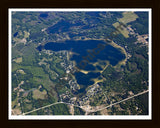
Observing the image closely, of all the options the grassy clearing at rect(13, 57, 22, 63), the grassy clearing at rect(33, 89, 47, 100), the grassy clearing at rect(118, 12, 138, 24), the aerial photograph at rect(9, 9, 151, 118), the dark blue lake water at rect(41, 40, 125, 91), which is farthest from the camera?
the grassy clearing at rect(118, 12, 138, 24)

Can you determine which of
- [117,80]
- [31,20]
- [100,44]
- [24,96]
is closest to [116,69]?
[117,80]

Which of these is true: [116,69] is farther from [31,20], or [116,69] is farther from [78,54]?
[31,20]

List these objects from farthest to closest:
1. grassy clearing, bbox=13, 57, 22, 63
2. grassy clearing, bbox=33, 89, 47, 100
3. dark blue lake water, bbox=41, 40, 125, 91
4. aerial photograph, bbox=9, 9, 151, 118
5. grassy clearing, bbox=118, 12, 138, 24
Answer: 1. grassy clearing, bbox=118, 12, 138, 24
2. grassy clearing, bbox=13, 57, 22, 63
3. dark blue lake water, bbox=41, 40, 125, 91
4. grassy clearing, bbox=33, 89, 47, 100
5. aerial photograph, bbox=9, 9, 151, 118

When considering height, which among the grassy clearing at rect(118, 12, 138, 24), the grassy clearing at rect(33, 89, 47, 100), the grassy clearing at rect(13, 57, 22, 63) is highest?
the grassy clearing at rect(118, 12, 138, 24)

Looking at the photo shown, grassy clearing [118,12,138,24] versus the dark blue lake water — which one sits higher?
grassy clearing [118,12,138,24]

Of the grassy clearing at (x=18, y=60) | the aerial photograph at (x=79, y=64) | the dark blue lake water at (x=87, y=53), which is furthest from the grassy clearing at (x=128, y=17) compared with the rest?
the grassy clearing at (x=18, y=60)

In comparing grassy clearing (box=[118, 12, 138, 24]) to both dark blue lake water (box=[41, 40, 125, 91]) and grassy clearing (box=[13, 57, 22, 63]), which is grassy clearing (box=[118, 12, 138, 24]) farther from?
grassy clearing (box=[13, 57, 22, 63])

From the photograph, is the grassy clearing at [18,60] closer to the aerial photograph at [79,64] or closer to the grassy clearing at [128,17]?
the aerial photograph at [79,64]

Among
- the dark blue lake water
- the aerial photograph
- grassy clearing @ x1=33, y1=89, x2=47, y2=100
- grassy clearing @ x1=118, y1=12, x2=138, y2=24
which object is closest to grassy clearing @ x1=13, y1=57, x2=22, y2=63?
the aerial photograph
